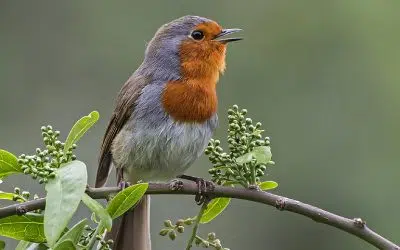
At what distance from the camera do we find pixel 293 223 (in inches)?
354

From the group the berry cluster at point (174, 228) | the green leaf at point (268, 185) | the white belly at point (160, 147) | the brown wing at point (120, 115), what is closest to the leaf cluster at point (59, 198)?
the berry cluster at point (174, 228)

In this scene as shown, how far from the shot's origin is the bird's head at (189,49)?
4.55 metres

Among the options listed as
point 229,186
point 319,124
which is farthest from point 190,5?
point 229,186

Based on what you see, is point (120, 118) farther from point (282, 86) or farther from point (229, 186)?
point (282, 86)

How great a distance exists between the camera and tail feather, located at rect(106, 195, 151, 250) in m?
4.05

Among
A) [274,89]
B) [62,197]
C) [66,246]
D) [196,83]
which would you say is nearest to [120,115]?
[196,83]

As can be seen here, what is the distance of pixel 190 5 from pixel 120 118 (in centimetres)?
606

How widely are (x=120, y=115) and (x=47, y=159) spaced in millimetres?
1905

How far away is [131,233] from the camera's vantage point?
13.4ft

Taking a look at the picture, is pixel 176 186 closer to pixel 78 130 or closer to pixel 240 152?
pixel 240 152

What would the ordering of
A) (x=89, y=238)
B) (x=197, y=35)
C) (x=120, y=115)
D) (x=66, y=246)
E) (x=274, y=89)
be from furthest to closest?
(x=274, y=89) < (x=197, y=35) < (x=120, y=115) < (x=89, y=238) < (x=66, y=246)

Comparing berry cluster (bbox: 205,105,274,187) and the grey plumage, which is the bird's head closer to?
the grey plumage

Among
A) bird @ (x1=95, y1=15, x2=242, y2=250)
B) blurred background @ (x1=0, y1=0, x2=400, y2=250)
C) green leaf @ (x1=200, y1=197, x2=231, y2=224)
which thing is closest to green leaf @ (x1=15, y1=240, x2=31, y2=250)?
green leaf @ (x1=200, y1=197, x2=231, y2=224)

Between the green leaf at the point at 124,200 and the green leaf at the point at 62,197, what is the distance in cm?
18
